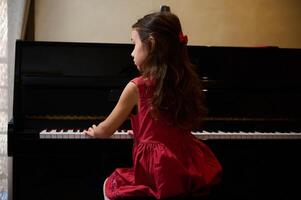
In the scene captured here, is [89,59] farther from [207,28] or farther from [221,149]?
[207,28]

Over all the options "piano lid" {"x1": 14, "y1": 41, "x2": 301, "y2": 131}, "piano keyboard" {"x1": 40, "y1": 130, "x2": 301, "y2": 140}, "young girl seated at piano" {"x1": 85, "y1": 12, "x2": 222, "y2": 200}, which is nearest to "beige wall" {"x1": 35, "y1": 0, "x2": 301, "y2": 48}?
"piano lid" {"x1": 14, "y1": 41, "x2": 301, "y2": 131}

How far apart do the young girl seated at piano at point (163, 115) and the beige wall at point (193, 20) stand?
60.3 inches

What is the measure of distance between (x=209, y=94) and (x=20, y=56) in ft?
3.70

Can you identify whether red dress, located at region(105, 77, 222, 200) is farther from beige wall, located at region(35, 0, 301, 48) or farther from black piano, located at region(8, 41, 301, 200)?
beige wall, located at region(35, 0, 301, 48)

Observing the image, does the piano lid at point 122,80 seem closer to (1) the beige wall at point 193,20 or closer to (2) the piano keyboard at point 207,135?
(2) the piano keyboard at point 207,135

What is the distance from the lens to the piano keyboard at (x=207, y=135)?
1.79m

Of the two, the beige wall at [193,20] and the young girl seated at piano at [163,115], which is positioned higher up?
the beige wall at [193,20]

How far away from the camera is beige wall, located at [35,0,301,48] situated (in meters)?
2.81

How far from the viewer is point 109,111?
2.07 m

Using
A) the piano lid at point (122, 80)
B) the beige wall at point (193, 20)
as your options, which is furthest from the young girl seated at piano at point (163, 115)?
the beige wall at point (193, 20)

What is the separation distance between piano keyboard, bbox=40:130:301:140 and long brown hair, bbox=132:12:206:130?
1.71 feet

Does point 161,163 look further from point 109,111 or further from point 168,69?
point 109,111

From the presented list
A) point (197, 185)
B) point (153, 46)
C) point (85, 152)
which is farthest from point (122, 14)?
point (197, 185)

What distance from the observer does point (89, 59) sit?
212 cm
